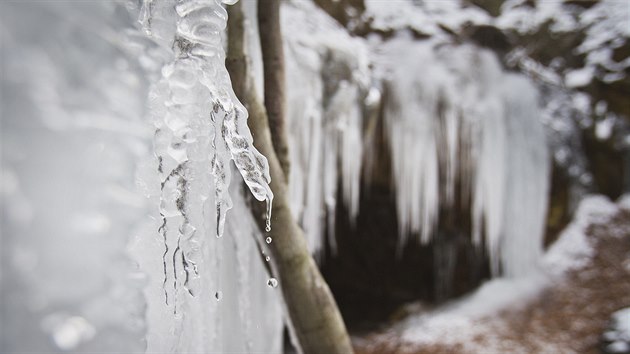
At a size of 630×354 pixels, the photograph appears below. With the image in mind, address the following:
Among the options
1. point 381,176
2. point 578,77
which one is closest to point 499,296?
point 381,176

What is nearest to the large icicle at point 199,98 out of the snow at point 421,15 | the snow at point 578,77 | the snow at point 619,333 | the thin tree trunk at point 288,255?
the thin tree trunk at point 288,255

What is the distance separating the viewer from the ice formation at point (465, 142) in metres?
3.62

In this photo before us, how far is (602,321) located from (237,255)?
141 inches

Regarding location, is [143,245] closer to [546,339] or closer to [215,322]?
[215,322]

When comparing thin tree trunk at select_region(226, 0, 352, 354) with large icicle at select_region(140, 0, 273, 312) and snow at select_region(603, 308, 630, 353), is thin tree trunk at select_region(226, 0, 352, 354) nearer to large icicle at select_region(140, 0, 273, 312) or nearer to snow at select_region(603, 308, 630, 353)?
large icicle at select_region(140, 0, 273, 312)

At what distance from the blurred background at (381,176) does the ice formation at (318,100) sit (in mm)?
14

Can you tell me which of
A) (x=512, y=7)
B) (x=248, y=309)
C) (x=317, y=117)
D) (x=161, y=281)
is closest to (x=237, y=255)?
(x=248, y=309)

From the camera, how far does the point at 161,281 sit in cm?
92

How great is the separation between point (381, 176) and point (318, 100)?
3.94 feet

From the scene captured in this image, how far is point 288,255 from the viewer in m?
1.37

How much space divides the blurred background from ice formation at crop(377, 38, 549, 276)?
0.02 m

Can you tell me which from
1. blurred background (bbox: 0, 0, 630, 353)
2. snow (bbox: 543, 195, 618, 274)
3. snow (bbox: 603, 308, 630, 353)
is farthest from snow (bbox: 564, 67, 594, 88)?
snow (bbox: 603, 308, 630, 353)

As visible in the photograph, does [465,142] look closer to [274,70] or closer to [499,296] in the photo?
[499,296]

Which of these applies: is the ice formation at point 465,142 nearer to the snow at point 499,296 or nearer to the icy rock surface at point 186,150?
the snow at point 499,296
